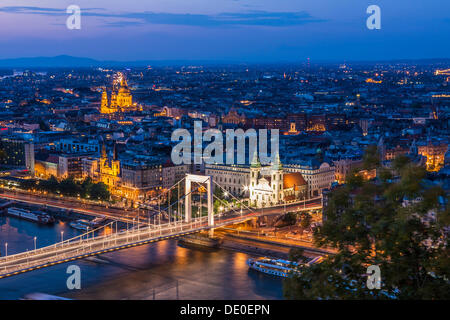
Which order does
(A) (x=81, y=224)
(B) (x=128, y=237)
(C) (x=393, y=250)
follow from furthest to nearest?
1. (A) (x=81, y=224)
2. (B) (x=128, y=237)
3. (C) (x=393, y=250)

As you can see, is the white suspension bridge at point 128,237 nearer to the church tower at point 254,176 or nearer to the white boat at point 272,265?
the church tower at point 254,176

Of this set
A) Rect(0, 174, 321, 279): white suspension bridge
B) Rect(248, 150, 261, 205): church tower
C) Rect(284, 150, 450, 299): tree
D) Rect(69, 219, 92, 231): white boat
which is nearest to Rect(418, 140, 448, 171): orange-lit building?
Rect(248, 150, 261, 205): church tower

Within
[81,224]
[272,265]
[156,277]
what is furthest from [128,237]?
[81,224]

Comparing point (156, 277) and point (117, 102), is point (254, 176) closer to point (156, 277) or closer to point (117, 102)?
point (156, 277)

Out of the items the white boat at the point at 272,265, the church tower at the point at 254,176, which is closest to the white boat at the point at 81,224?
the church tower at the point at 254,176

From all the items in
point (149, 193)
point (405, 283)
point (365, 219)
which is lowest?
point (149, 193)
